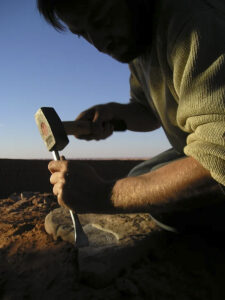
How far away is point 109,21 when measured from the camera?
1.21 m

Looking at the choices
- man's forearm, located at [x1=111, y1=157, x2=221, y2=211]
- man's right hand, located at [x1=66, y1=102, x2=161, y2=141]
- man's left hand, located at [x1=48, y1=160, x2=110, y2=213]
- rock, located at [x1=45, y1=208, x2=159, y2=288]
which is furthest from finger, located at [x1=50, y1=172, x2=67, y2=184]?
man's right hand, located at [x1=66, y1=102, x2=161, y2=141]

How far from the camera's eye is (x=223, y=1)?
3.41 ft

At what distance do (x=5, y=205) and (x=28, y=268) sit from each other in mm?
1400

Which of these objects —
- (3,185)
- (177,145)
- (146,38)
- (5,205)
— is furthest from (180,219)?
(3,185)

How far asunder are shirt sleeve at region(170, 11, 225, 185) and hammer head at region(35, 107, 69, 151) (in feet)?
2.51

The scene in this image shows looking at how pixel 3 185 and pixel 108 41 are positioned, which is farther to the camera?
pixel 3 185

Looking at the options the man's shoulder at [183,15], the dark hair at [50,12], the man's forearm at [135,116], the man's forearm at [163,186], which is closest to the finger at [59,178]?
the man's forearm at [163,186]

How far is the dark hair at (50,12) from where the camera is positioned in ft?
4.22

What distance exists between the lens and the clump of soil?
1.22 m

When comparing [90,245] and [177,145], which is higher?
[177,145]

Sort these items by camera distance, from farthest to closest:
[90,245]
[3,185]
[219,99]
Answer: [3,185] → [90,245] → [219,99]

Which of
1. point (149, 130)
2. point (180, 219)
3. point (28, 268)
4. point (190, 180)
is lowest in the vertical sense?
point (28, 268)

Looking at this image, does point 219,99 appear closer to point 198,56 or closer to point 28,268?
point 198,56

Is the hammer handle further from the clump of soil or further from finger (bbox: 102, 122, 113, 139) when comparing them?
the clump of soil
